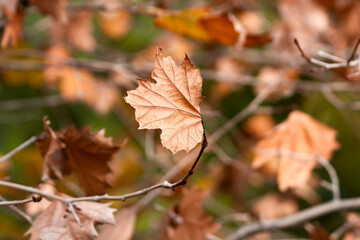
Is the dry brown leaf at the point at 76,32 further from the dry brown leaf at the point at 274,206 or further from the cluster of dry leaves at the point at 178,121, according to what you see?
the dry brown leaf at the point at 274,206

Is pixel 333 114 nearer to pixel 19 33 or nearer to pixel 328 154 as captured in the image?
pixel 328 154

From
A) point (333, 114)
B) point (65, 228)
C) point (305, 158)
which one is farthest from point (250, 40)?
point (333, 114)

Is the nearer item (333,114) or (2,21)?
(2,21)

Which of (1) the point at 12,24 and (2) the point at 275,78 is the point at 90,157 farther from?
(2) the point at 275,78

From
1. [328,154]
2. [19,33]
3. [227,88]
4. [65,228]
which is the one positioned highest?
[19,33]

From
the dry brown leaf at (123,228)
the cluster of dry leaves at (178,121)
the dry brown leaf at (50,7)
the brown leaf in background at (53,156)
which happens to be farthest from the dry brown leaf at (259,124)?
the brown leaf in background at (53,156)
